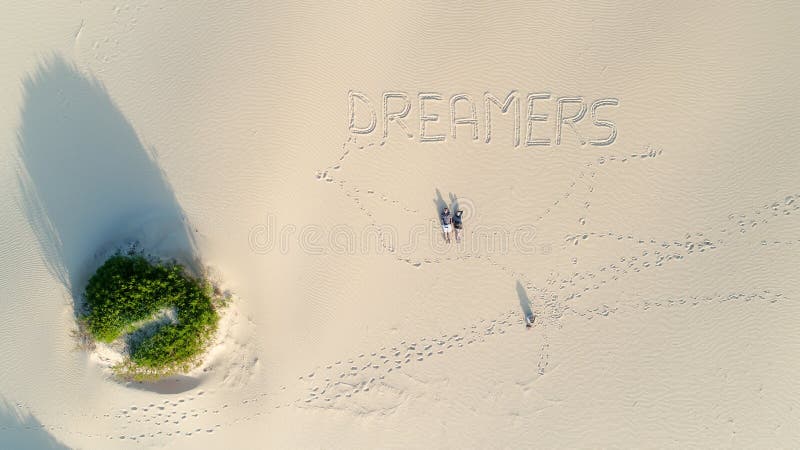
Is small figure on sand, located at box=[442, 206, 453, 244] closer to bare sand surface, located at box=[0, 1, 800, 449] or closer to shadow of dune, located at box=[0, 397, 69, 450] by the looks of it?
bare sand surface, located at box=[0, 1, 800, 449]

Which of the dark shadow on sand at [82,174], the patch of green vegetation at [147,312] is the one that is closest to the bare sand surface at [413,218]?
the dark shadow on sand at [82,174]

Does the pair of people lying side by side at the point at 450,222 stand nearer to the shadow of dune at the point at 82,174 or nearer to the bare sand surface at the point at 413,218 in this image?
the bare sand surface at the point at 413,218

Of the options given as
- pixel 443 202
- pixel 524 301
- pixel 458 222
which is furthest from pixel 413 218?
pixel 524 301

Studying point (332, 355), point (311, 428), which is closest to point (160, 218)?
point (332, 355)

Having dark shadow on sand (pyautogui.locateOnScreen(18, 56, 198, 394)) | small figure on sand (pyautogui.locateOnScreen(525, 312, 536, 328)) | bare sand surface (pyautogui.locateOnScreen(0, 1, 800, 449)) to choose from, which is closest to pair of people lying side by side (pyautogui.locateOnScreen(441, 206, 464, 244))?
bare sand surface (pyautogui.locateOnScreen(0, 1, 800, 449))

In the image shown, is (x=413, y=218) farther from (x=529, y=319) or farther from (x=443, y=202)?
(x=529, y=319)
